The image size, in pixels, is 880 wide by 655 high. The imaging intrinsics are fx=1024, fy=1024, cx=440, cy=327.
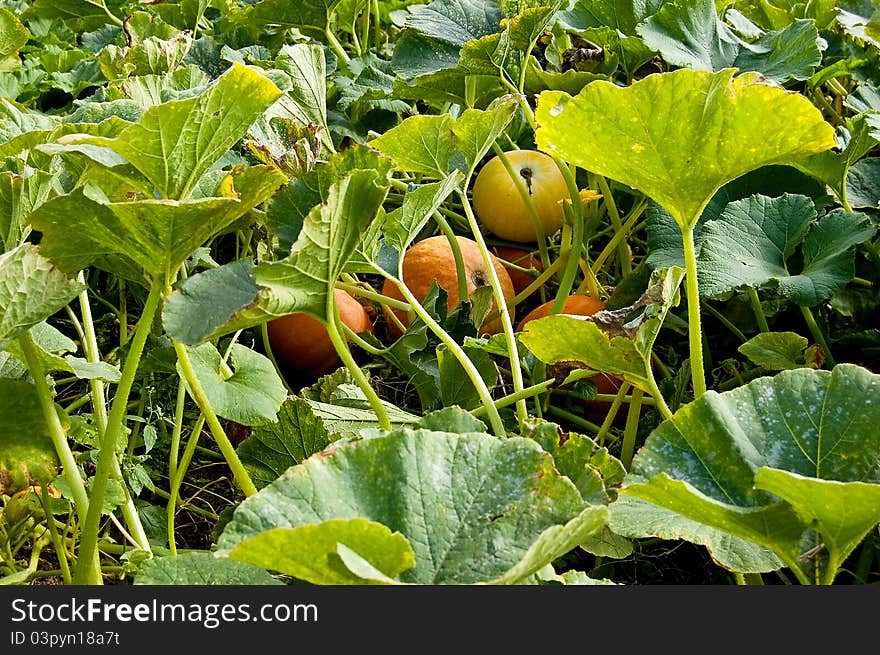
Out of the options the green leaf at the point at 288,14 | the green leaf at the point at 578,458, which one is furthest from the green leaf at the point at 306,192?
the green leaf at the point at 288,14

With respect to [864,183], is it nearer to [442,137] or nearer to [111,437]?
[442,137]

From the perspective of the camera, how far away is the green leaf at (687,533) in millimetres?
748

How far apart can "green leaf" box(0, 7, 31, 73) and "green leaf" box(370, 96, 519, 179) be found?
103cm

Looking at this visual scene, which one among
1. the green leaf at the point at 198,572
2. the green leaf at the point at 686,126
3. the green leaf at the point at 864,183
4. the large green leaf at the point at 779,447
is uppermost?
the green leaf at the point at 686,126

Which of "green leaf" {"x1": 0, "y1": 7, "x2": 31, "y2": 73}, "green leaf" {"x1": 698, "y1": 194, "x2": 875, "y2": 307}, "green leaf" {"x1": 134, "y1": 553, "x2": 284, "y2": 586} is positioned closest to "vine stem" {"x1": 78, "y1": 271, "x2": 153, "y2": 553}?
"green leaf" {"x1": 134, "y1": 553, "x2": 284, "y2": 586}

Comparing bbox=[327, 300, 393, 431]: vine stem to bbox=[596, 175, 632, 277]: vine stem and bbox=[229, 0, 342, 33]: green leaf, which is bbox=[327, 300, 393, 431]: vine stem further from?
bbox=[229, 0, 342, 33]: green leaf

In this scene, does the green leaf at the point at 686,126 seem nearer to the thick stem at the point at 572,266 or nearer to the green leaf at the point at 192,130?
the green leaf at the point at 192,130

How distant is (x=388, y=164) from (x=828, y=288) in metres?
0.51

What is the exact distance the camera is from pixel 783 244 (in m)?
1.15

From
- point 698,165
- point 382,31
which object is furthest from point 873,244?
point 382,31

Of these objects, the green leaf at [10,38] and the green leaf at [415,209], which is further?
the green leaf at [10,38]

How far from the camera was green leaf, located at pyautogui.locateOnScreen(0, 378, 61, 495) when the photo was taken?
0.93 m

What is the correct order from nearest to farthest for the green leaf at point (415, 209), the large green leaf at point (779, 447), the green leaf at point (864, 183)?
the large green leaf at point (779, 447) < the green leaf at point (415, 209) < the green leaf at point (864, 183)

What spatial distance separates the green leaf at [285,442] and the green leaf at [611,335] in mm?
233
